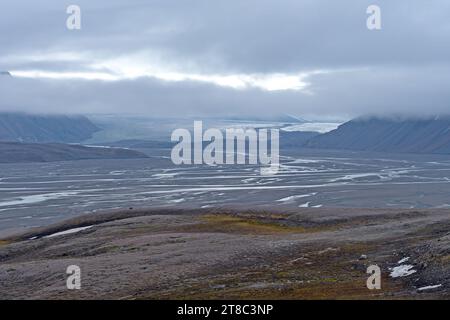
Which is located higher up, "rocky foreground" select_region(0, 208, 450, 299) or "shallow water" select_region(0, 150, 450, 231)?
"rocky foreground" select_region(0, 208, 450, 299)

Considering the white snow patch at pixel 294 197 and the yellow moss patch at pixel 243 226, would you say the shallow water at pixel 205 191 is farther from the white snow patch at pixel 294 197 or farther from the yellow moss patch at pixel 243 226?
the yellow moss patch at pixel 243 226

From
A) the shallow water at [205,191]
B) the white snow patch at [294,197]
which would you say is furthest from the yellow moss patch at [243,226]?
the white snow patch at [294,197]

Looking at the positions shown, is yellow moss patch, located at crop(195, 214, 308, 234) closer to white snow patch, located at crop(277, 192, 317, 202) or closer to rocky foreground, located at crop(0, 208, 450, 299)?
rocky foreground, located at crop(0, 208, 450, 299)

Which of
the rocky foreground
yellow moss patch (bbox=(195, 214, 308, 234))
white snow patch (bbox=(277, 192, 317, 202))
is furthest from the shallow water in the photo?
the rocky foreground

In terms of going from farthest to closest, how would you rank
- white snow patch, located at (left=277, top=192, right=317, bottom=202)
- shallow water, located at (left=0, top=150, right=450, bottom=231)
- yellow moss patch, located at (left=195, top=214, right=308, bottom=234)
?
white snow patch, located at (left=277, top=192, right=317, bottom=202)
shallow water, located at (left=0, top=150, right=450, bottom=231)
yellow moss patch, located at (left=195, top=214, right=308, bottom=234)

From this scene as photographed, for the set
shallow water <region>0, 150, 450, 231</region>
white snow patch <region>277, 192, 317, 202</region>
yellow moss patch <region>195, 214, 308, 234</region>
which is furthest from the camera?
white snow patch <region>277, 192, 317, 202</region>

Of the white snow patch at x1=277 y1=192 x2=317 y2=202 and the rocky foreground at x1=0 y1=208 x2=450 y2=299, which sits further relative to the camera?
the white snow patch at x1=277 y1=192 x2=317 y2=202
